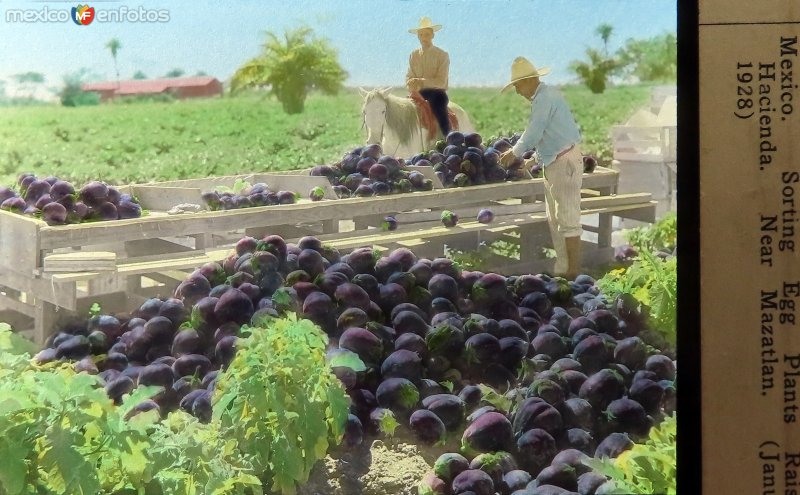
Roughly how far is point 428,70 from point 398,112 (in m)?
0.12

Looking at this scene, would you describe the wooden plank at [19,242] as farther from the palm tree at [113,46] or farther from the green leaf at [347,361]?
the green leaf at [347,361]

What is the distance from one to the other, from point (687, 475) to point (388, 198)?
3.13 ft

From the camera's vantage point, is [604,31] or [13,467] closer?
[13,467]

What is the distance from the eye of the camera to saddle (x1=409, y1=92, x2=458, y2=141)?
6.30 ft

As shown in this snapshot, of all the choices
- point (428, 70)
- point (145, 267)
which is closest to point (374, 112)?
point (428, 70)

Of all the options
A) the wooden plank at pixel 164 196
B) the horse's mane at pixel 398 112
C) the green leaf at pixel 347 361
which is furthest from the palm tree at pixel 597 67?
the wooden plank at pixel 164 196

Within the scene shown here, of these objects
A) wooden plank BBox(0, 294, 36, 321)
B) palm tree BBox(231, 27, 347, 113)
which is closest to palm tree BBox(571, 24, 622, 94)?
palm tree BBox(231, 27, 347, 113)

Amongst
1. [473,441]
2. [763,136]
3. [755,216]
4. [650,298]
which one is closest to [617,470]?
[473,441]

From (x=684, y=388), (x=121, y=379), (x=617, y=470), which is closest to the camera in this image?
(x=617, y=470)

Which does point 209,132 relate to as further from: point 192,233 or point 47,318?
point 47,318

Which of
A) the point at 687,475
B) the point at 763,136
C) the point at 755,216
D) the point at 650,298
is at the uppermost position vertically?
the point at 763,136

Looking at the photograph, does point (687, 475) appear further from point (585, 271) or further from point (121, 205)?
point (121, 205)

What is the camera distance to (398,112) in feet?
6.32

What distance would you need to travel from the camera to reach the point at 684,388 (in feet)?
6.25
